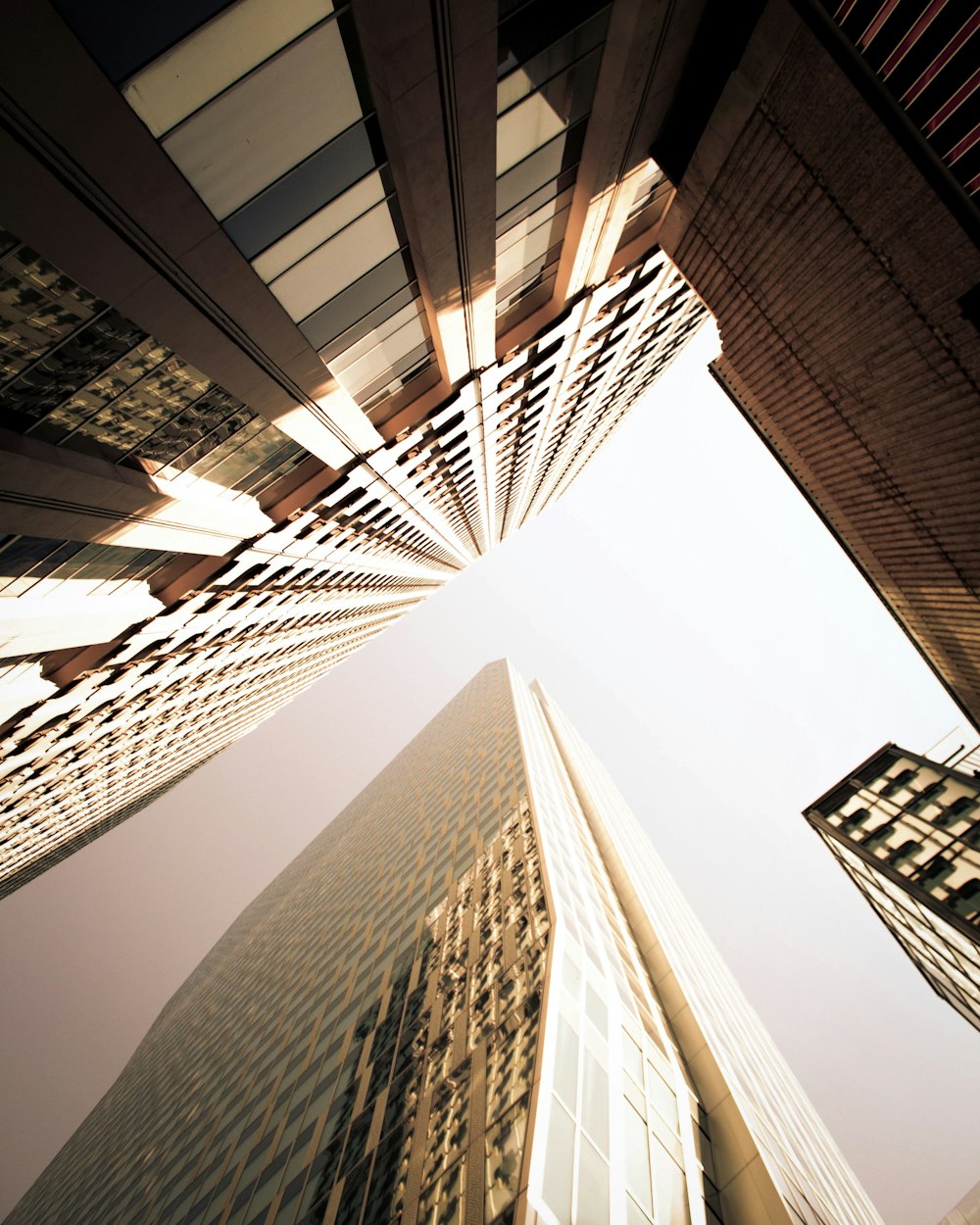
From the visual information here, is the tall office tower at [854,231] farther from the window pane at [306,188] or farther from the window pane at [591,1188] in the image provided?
the window pane at [591,1188]

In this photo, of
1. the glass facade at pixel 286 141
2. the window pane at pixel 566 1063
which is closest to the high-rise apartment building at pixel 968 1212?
the window pane at pixel 566 1063

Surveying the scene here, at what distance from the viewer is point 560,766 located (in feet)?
212

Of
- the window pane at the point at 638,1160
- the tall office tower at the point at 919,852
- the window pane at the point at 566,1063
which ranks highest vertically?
the window pane at the point at 566,1063

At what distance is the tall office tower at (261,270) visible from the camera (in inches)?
232

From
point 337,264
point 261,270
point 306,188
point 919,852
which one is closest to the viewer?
point 306,188

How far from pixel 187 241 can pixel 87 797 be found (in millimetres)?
49523

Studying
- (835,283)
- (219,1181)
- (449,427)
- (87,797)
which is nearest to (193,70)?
(835,283)

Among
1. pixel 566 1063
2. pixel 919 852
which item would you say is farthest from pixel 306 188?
pixel 919 852

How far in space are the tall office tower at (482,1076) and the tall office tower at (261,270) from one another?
16.0 meters

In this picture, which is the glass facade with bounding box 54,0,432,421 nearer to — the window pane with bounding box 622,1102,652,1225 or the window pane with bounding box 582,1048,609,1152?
the window pane with bounding box 582,1048,609,1152

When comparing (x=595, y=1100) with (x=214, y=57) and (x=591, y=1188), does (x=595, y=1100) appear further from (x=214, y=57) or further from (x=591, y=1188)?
(x=214, y=57)

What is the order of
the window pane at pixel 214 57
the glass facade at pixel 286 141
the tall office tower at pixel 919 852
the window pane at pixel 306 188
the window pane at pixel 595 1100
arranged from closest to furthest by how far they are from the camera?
the window pane at pixel 214 57, the glass facade at pixel 286 141, the window pane at pixel 306 188, the window pane at pixel 595 1100, the tall office tower at pixel 919 852

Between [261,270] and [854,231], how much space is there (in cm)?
956

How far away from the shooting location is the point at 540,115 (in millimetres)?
9539
